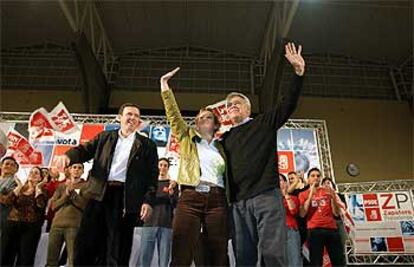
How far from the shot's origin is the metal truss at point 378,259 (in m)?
4.73

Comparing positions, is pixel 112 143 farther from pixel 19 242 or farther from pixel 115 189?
pixel 19 242

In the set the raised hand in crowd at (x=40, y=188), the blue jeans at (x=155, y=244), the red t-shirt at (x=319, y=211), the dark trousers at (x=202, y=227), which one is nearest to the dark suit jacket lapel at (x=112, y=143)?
the dark trousers at (x=202, y=227)

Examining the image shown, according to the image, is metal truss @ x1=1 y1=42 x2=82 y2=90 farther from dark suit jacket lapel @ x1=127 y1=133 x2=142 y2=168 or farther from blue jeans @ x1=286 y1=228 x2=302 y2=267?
dark suit jacket lapel @ x1=127 y1=133 x2=142 y2=168

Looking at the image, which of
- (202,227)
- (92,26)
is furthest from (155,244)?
(92,26)

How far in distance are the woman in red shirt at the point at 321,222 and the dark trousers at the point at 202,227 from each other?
155 centimetres

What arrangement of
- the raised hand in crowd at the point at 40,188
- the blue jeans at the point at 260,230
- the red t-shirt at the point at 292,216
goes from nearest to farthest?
1. the blue jeans at the point at 260,230
2. the raised hand in crowd at the point at 40,188
3. the red t-shirt at the point at 292,216

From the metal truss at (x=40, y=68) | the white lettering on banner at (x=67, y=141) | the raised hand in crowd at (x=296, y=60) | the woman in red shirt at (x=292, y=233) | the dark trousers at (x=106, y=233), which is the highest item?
the metal truss at (x=40, y=68)

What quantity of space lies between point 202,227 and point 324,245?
1.65 m

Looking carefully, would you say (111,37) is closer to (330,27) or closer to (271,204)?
(330,27)

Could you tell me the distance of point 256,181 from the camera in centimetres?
180

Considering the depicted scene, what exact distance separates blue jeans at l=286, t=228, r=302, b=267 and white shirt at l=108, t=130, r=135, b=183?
1.63 metres

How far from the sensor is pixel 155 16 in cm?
682

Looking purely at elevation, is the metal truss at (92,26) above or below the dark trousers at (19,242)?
above

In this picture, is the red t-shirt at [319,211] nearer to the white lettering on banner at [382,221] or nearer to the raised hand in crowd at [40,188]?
the white lettering on banner at [382,221]
